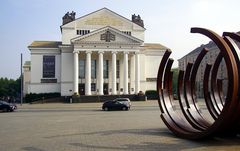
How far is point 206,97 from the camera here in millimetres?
14836

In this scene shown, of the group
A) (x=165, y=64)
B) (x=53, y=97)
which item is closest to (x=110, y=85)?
(x=53, y=97)

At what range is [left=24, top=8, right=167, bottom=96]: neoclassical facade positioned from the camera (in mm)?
67250

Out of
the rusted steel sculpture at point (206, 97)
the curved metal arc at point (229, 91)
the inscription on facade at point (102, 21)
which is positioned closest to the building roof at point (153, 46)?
the inscription on facade at point (102, 21)

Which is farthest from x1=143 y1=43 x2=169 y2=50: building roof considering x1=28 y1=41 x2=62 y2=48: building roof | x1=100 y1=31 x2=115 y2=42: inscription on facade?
x1=28 y1=41 x2=62 y2=48: building roof

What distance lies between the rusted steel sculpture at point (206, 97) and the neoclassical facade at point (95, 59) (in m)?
52.2

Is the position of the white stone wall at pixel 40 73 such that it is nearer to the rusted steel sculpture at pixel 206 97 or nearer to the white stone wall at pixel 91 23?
the white stone wall at pixel 91 23

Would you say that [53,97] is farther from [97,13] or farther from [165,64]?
[165,64]

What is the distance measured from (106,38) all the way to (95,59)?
25.7ft

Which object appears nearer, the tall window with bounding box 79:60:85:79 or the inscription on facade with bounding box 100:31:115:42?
the inscription on facade with bounding box 100:31:115:42

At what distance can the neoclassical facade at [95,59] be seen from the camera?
221ft

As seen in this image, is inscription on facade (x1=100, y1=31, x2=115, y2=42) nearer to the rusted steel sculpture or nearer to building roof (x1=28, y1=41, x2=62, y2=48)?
building roof (x1=28, y1=41, x2=62, y2=48)

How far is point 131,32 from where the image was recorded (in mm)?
75188

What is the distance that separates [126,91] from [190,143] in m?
55.7

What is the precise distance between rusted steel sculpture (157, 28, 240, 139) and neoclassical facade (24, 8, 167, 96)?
52.2m
